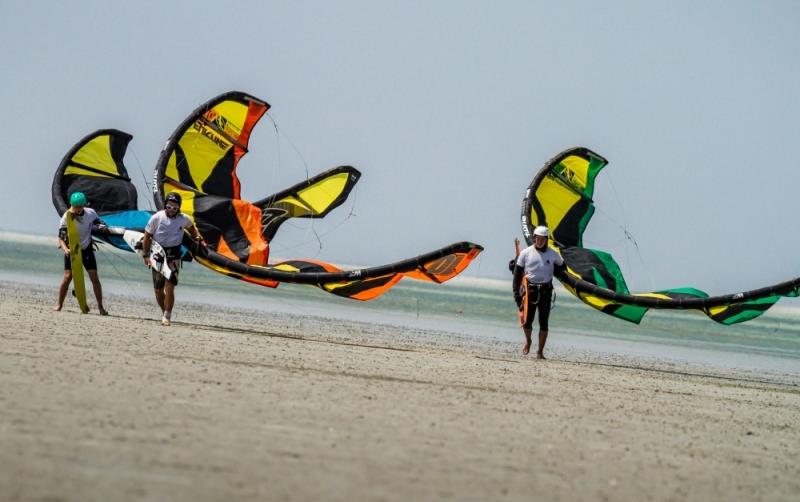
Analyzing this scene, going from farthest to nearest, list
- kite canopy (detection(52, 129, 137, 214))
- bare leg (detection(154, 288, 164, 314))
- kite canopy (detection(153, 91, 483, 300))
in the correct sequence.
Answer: kite canopy (detection(52, 129, 137, 214)) < kite canopy (detection(153, 91, 483, 300)) < bare leg (detection(154, 288, 164, 314))

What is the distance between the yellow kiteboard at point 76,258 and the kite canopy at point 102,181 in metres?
1.00

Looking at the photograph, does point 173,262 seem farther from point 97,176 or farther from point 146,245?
point 97,176

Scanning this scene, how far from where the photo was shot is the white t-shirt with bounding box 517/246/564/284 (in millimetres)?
13203

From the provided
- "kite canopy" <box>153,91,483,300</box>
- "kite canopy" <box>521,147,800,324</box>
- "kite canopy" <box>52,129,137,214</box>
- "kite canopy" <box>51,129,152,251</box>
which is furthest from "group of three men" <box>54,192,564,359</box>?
"kite canopy" <box>52,129,137,214</box>

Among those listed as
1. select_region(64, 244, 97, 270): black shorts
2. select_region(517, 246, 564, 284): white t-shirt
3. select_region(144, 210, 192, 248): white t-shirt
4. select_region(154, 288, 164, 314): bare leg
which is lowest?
select_region(154, 288, 164, 314): bare leg

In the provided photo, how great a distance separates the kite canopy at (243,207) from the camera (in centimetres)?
1342

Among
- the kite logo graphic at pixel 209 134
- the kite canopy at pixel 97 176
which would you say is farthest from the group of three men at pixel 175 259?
the kite logo graphic at pixel 209 134

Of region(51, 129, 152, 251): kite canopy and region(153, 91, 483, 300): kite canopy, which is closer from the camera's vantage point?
region(153, 91, 483, 300): kite canopy

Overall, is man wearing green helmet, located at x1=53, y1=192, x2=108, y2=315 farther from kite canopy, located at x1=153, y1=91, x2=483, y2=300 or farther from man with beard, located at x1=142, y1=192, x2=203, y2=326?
kite canopy, located at x1=153, y1=91, x2=483, y2=300

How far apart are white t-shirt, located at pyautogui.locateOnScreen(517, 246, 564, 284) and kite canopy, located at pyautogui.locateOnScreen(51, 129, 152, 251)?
16.2ft

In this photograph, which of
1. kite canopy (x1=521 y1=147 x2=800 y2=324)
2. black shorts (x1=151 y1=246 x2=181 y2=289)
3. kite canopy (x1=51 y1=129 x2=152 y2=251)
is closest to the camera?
black shorts (x1=151 y1=246 x2=181 y2=289)

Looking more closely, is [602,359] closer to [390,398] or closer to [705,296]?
[705,296]

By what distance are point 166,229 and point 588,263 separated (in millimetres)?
5759

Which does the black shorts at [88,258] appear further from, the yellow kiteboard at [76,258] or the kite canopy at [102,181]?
the kite canopy at [102,181]
